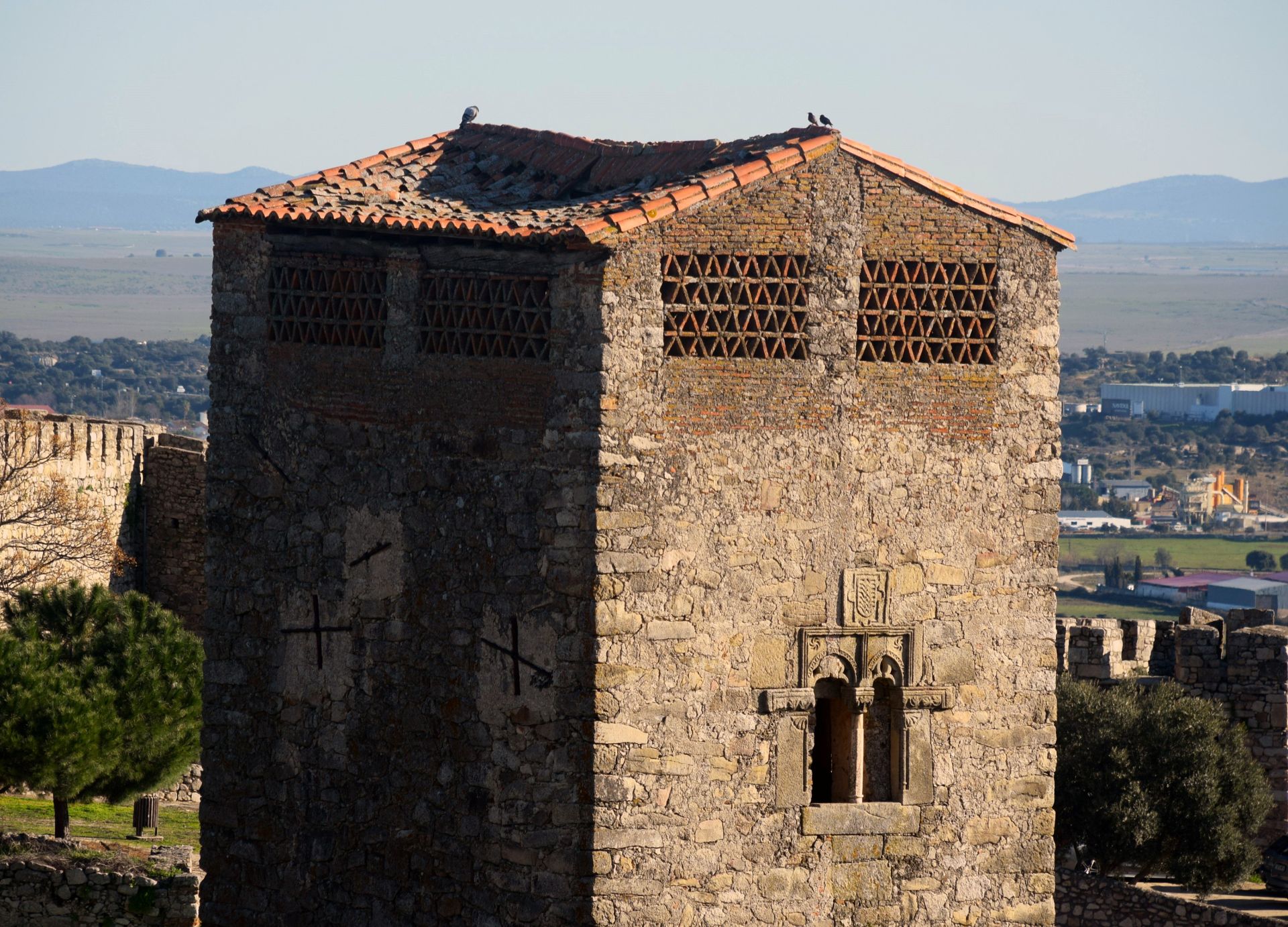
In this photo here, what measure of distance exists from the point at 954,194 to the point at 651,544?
2519 mm

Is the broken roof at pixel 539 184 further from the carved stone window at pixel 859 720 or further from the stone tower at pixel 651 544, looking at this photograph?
the carved stone window at pixel 859 720

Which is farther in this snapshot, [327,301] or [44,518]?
[44,518]

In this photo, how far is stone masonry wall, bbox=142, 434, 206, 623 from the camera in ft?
97.7

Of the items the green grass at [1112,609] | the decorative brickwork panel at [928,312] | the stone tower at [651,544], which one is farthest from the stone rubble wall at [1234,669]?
the green grass at [1112,609]

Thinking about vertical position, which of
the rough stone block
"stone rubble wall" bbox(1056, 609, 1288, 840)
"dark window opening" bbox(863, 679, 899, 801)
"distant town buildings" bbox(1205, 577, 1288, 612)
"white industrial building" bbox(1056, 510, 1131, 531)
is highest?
"dark window opening" bbox(863, 679, 899, 801)

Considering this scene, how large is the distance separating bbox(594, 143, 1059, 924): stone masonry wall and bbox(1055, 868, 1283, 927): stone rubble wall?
7162 mm

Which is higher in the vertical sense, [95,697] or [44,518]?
[44,518]

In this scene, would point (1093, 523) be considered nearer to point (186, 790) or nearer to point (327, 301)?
point (186, 790)

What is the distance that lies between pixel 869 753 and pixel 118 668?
31.5ft

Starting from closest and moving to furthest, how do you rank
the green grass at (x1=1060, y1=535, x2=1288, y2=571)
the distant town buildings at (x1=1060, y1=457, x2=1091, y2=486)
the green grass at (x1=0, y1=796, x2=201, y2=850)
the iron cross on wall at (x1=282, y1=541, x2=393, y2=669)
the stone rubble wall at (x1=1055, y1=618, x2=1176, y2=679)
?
the iron cross on wall at (x1=282, y1=541, x2=393, y2=669)
the green grass at (x1=0, y1=796, x2=201, y2=850)
the stone rubble wall at (x1=1055, y1=618, x2=1176, y2=679)
the green grass at (x1=1060, y1=535, x2=1288, y2=571)
the distant town buildings at (x1=1060, y1=457, x2=1091, y2=486)

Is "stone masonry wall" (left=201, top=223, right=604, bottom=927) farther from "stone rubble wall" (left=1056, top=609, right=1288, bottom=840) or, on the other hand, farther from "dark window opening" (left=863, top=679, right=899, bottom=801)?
"stone rubble wall" (left=1056, top=609, right=1288, bottom=840)

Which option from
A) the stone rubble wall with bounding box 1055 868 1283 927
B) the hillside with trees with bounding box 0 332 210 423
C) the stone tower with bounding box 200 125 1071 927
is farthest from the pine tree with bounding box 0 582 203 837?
the hillside with trees with bounding box 0 332 210 423

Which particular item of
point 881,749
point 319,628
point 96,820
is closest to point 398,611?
point 319,628

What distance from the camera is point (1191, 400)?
124938 mm
